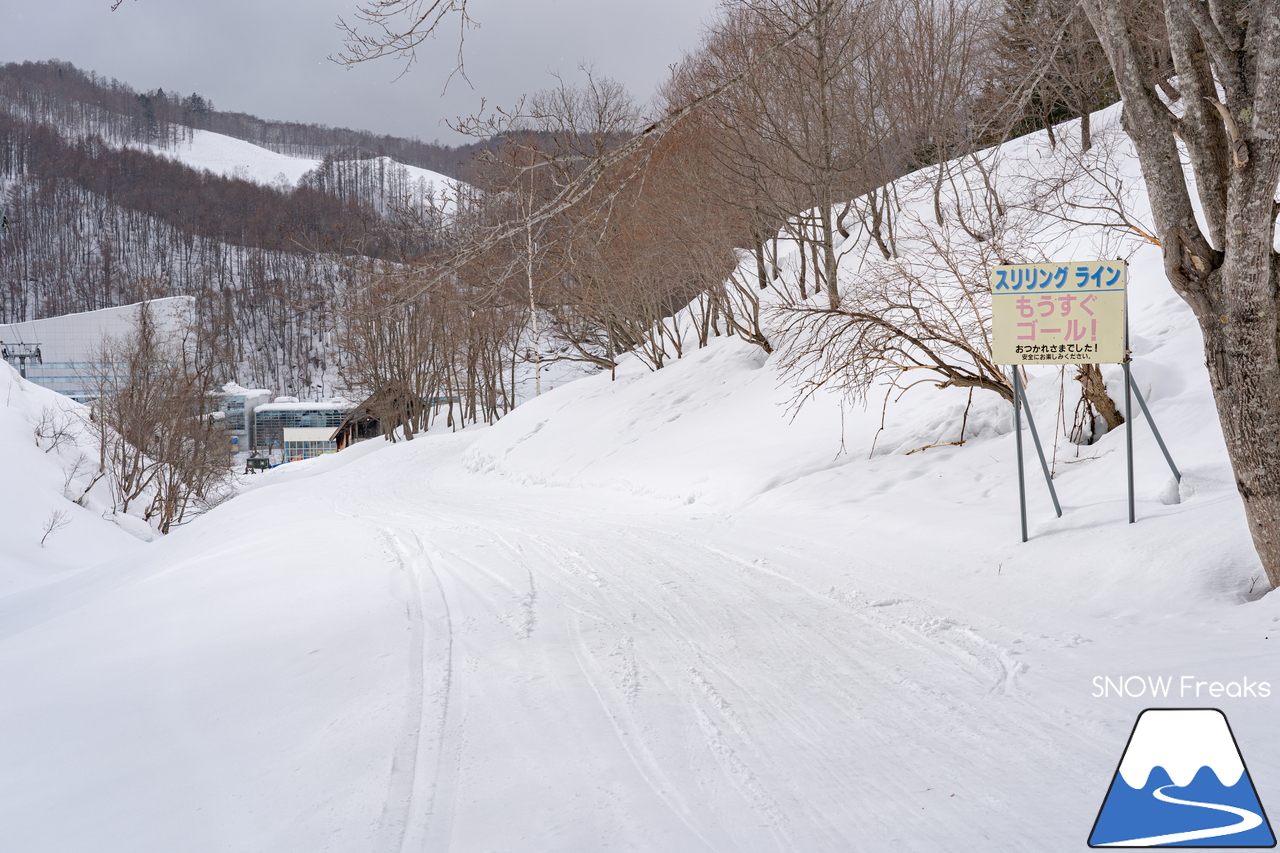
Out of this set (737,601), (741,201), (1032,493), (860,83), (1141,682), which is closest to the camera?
(1141,682)

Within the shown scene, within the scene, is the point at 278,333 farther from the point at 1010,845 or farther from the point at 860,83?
the point at 1010,845

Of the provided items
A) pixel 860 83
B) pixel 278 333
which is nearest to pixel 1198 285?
pixel 860 83

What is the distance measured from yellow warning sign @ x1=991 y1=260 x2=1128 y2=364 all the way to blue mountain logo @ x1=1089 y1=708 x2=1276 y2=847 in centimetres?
339

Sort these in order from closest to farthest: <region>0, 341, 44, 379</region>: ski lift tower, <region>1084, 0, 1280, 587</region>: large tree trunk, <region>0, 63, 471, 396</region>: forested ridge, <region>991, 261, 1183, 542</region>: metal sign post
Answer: <region>1084, 0, 1280, 587</region>: large tree trunk → <region>991, 261, 1183, 542</region>: metal sign post → <region>0, 341, 44, 379</region>: ski lift tower → <region>0, 63, 471, 396</region>: forested ridge

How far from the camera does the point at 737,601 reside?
211 inches

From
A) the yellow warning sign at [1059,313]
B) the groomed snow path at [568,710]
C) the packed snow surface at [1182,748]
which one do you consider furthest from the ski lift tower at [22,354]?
the packed snow surface at [1182,748]

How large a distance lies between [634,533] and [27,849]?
19.7 ft

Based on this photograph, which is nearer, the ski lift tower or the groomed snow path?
the groomed snow path

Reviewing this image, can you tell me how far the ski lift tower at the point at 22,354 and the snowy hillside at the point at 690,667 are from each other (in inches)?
2320

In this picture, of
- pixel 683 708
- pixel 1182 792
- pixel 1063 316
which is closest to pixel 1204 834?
pixel 1182 792

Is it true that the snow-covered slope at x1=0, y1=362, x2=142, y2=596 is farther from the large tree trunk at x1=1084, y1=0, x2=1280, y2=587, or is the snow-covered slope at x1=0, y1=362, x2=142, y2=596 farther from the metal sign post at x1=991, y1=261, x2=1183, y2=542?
the large tree trunk at x1=1084, y1=0, x2=1280, y2=587

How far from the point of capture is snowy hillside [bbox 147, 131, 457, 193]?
15575 centimetres

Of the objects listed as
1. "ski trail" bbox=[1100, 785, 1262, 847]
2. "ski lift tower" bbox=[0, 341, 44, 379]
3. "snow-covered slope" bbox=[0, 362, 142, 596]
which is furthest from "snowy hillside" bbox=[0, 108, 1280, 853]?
"ski lift tower" bbox=[0, 341, 44, 379]

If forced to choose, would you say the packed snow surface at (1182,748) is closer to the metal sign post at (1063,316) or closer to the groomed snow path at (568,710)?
the groomed snow path at (568,710)
